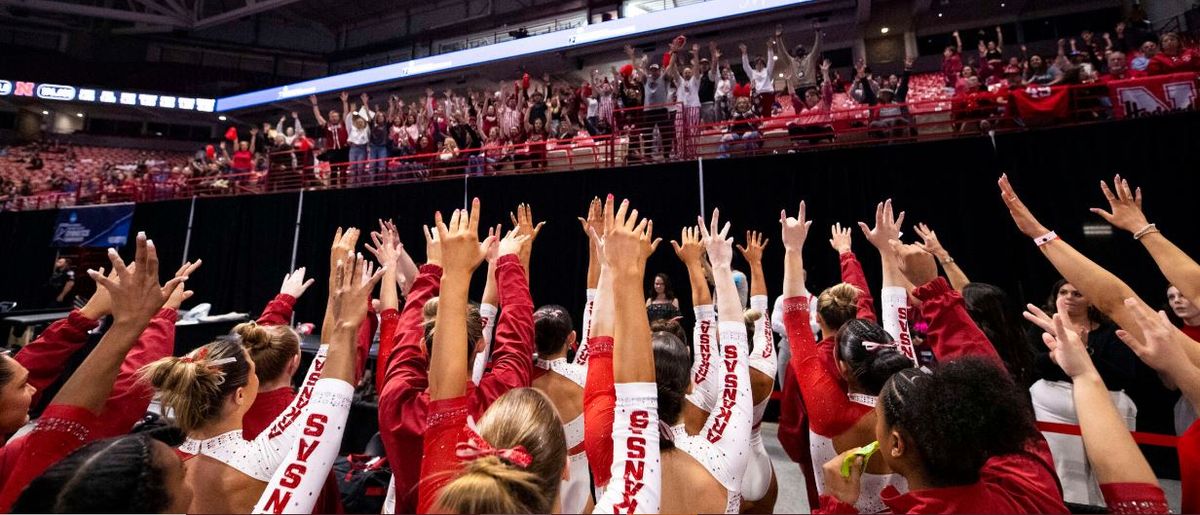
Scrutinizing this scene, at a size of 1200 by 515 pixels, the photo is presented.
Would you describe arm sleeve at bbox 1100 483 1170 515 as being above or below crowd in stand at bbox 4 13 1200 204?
below

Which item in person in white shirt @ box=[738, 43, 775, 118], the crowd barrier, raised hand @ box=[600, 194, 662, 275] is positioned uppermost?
person in white shirt @ box=[738, 43, 775, 118]

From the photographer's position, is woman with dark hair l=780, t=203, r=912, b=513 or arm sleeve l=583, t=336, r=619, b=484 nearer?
arm sleeve l=583, t=336, r=619, b=484

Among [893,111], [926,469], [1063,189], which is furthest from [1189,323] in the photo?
[893,111]

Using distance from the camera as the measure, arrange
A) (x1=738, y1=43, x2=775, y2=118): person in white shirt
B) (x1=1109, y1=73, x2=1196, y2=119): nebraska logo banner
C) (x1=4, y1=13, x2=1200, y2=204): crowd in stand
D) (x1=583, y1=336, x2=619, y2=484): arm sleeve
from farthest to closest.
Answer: (x1=738, y1=43, x2=775, y2=118): person in white shirt < (x1=4, y1=13, x2=1200, y2=204): crowd in stand < (x1=1109, y1=73, x2=1196, y2=119): nebraska logo banner < (x1=583, y1=336, x2=619, y2=484): arm sleeve

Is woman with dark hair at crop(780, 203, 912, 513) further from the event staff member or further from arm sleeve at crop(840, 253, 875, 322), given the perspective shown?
the event staff member

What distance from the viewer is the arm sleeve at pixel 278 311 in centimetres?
220

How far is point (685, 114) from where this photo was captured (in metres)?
7.07

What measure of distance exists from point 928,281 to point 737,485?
1.16m

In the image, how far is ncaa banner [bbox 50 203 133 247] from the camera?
1066cm

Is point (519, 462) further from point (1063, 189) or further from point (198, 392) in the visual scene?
point (1063, 189)

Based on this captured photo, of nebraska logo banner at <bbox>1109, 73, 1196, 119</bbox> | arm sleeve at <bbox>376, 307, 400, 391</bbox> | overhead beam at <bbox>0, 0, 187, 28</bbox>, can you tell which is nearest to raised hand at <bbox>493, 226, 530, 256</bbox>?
arm sleeve at <bbox>376, 307, 400, 391</bbox>

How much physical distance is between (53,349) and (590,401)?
1.86 meters

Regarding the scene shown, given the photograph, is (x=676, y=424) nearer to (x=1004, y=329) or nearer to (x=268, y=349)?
(x=268, y=349)

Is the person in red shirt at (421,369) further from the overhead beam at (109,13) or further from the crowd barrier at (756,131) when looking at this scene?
the overhead beam at (109,13)
